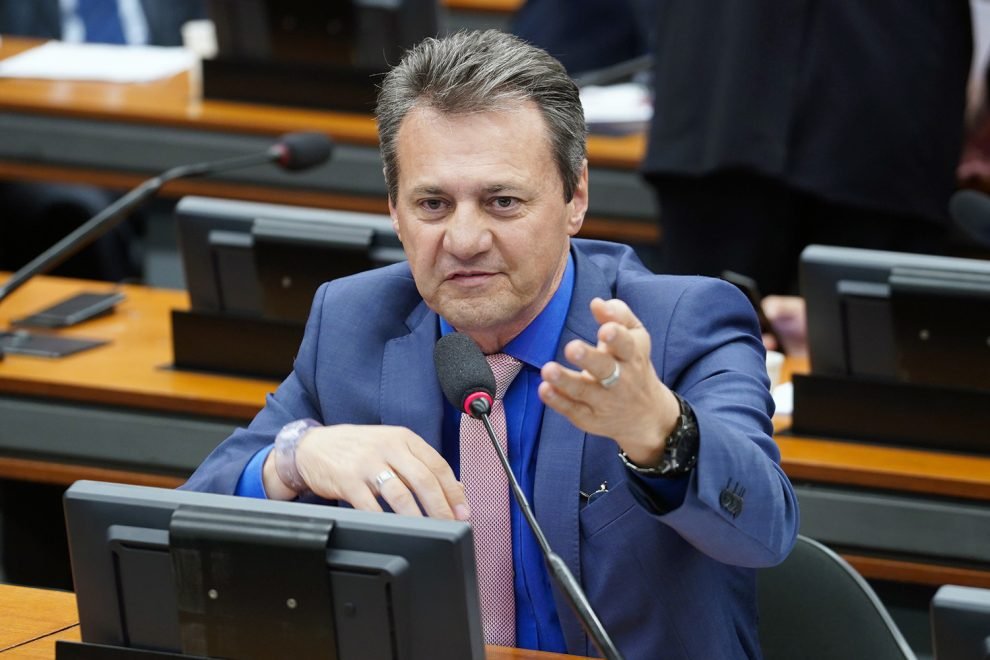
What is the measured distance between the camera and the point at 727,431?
5.64 feet

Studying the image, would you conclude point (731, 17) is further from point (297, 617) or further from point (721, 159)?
point (297, 617)

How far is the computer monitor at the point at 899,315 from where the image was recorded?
2582mm

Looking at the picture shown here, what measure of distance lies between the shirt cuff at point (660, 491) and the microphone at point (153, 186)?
5.02ft

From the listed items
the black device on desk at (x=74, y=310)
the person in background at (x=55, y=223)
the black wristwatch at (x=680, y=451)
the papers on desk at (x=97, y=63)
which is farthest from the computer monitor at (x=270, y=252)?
the papers on desk at (x=97, y=63)

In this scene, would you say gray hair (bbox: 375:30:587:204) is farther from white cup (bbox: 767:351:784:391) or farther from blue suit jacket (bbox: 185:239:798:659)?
white cup (bbox: 767:351:784:391)

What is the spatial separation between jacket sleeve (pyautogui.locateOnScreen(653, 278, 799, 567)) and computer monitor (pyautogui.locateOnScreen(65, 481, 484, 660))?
0.29 meters

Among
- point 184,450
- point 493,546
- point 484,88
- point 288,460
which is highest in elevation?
point 484,88

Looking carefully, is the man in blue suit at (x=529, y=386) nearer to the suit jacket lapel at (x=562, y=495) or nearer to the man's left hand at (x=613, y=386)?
the suit jacket lapel at (x=562, y=495)

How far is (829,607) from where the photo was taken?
6.76ft

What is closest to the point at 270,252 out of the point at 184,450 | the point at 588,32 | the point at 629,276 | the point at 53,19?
the point at 184,450

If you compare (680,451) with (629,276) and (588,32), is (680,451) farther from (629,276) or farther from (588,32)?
(588,32)

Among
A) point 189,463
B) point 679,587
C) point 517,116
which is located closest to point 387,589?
point 679,587

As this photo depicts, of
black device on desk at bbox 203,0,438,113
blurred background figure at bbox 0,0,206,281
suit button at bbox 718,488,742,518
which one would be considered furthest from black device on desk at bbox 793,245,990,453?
blurred background figure at bbox 0,0,206,281

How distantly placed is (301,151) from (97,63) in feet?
7.23
